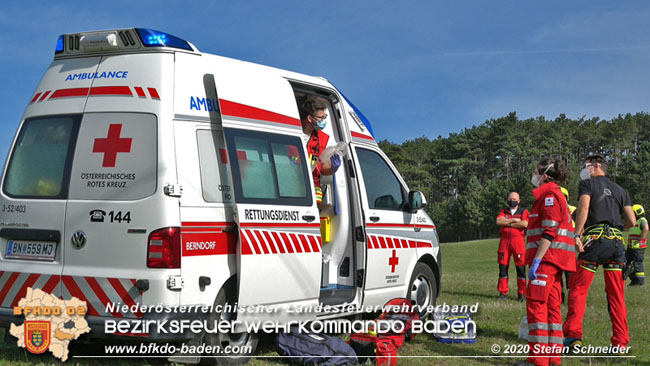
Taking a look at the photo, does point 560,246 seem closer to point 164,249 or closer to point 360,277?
point 360,277

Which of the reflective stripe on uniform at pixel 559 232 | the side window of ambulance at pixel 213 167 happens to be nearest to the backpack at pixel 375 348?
the reflective stripe on uniform at pixel 559 232

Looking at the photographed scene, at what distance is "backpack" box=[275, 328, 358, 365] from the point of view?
6059mm

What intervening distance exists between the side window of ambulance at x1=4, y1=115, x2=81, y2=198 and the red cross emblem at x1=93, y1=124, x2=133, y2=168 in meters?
0.30

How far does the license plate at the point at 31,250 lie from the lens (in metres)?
5.50

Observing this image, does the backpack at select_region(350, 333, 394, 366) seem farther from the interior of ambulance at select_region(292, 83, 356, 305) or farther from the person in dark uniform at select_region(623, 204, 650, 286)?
the person in dark uniform at select_region(623, 204, 650, 286)

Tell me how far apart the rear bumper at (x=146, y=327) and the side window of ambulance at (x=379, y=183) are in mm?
2955

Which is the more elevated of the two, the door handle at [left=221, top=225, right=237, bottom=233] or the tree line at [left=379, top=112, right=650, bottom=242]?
the tree line at [left=379, top=112, right=650, bottom=242]

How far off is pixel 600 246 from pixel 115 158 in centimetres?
498

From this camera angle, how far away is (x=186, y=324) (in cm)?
521

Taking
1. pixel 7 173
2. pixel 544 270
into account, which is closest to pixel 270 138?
pixel 7 173

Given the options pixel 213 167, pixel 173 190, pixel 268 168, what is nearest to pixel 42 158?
pixel 173 190

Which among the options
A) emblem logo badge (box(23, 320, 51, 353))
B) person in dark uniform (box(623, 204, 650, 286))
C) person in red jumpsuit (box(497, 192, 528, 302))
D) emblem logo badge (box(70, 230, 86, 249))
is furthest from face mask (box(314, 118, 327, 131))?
person in dark uniform (box(623, 204, 650, 286))

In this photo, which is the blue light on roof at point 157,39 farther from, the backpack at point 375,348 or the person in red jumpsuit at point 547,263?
the person in red jumpsuit at point 547,263

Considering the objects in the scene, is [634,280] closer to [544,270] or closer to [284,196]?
[544,270]
